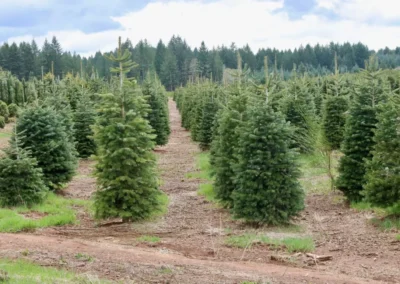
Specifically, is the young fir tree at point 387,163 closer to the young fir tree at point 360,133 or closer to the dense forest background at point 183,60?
the young fir tree at point 360,133

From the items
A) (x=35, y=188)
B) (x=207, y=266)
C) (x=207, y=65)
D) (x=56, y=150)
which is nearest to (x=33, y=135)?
(x=56, y=150)

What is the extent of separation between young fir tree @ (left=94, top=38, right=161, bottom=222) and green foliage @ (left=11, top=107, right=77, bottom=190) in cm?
375

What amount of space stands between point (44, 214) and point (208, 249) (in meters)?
5.48

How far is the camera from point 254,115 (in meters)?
12.7

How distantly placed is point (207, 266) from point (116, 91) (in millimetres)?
5935

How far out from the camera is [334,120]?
73.5ft

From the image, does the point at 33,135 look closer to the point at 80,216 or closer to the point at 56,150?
the point at 56,150

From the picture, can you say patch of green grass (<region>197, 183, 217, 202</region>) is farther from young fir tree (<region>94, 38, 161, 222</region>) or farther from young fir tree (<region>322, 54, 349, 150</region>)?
young fir tree (<region>322, 54, 349, 150</region>)

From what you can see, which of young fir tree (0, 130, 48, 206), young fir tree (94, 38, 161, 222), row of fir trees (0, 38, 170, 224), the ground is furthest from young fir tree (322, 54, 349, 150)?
young fir tree (0, 130, 48, 206)

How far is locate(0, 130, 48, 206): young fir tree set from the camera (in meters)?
14.0

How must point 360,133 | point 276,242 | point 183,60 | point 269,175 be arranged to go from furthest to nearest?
point 183,60 < point 360,133 < point 269,175 < point 276,242

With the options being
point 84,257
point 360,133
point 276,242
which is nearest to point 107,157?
point 84,257

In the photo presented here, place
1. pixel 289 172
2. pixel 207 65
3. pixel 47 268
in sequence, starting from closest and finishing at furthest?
1. pixel 47 268
2. pixel 289 172
3. pixel 207 65

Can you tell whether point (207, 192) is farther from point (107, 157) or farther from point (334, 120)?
point (334, 120)
